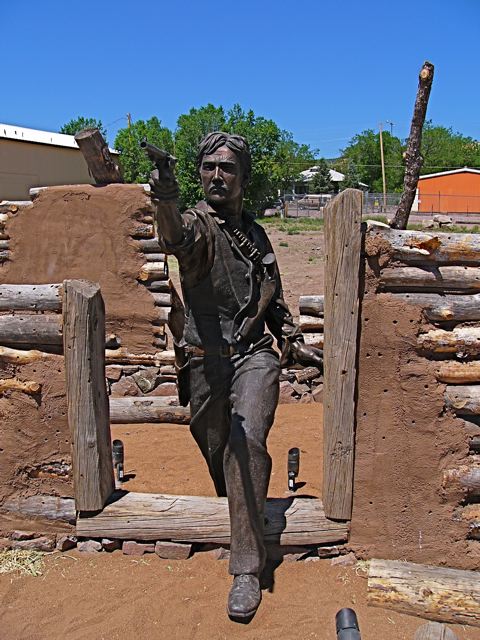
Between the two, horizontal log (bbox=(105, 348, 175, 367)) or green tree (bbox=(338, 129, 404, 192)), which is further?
green tree (bbox=(338, 129, 404, 192))

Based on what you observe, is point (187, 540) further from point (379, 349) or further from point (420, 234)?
point (420, 234)

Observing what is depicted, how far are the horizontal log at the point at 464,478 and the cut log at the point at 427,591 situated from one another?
0.47 m

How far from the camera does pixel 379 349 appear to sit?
3855mm

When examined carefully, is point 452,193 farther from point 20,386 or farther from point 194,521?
point 20,386

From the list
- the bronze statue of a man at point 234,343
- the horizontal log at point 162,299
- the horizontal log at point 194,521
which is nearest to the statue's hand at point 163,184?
the bronze statue of a man at point 234,343

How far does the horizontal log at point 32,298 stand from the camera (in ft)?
13.6

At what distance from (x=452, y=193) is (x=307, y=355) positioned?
40137mm

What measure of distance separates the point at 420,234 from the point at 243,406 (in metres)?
1.39

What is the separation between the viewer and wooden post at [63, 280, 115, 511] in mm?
4023

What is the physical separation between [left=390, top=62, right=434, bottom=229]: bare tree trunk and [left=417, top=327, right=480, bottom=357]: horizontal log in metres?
0.78

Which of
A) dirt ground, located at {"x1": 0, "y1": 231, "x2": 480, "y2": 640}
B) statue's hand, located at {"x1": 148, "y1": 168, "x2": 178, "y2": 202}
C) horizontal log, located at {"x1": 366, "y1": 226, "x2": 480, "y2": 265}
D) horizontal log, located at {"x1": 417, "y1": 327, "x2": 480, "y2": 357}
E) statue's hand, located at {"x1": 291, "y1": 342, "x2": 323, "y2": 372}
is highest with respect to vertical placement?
statue's hand, located at {"x1": 148, "y1": 168, "x2": 178, "y2": 202}

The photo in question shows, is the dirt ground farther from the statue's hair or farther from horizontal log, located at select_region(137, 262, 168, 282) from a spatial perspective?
horizontal log, located at select_region(137, 262, 168, 282)

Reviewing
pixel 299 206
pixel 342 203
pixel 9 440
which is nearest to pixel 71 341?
pixel 9 440

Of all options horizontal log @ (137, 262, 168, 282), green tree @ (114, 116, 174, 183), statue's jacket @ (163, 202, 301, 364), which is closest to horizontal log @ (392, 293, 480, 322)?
statue's jacket @ (163, 202, 301, 364)
